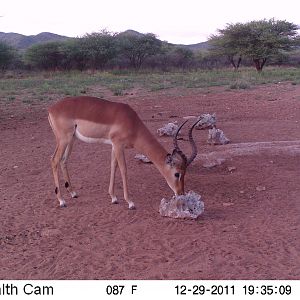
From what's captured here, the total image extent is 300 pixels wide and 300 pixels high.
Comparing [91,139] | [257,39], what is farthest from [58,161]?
[257,39]

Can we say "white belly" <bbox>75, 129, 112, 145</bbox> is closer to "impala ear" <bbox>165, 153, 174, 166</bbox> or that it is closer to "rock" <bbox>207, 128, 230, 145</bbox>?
"impala ear" <bbox>165, 153, 174, 166</bbox>

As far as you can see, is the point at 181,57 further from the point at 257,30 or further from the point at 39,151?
the point at 39,151

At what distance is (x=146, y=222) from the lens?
656 cm

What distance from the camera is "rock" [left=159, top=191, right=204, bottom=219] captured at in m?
6.57

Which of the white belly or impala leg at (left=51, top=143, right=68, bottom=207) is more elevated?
the white belly

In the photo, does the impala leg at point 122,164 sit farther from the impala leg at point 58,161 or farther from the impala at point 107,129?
the impala leg at point 58,161

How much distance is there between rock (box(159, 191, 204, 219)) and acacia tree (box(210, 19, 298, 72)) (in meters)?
39.4

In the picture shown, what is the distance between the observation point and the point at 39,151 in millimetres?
10898

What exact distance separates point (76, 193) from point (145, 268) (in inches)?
119

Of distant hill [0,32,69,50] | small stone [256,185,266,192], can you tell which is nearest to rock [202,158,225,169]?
small stone [256,185,266,192]

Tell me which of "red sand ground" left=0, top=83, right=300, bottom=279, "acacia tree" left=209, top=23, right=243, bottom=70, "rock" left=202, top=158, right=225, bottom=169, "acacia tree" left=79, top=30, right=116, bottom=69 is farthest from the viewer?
"acacia tree" left=79, top=30, right=116, bottom=69

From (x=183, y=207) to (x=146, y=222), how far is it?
0.52 metres

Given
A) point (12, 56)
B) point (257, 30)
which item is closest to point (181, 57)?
point (257, 30)

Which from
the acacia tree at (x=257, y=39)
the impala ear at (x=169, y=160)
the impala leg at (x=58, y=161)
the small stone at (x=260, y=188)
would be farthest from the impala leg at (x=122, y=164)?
the acacia tree at (x=257, y=39)
